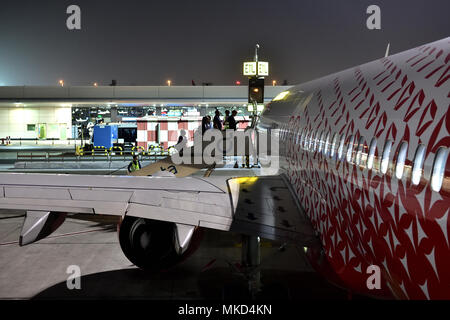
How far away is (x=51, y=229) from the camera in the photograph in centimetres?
669

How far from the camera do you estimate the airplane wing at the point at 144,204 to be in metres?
6.57

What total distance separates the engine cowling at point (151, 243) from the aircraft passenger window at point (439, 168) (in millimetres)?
4507

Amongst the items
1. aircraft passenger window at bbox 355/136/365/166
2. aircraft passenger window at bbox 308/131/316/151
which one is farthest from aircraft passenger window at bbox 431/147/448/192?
aircraft passenger window at bbox 308/131/316/151

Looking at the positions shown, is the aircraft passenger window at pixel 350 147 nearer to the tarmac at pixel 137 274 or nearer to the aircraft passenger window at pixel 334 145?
the aircraft passenger window at pixel 334 145

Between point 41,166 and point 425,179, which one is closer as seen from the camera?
point 425,179

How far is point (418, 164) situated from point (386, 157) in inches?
23.8

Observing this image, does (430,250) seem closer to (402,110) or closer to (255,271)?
(402,110)

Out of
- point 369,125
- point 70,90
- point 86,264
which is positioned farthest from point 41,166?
point 369,125

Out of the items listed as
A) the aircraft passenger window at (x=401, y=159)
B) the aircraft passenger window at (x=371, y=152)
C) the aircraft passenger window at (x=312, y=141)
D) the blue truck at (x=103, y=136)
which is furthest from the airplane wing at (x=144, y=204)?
the blue truck at (x=103, y=136)

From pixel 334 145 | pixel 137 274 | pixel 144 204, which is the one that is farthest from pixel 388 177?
pixel 137 274

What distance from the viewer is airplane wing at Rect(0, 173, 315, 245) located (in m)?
6.57

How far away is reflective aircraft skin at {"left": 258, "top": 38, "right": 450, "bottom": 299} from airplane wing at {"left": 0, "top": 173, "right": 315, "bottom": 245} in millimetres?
669

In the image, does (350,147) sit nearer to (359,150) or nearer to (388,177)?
(359,150)
